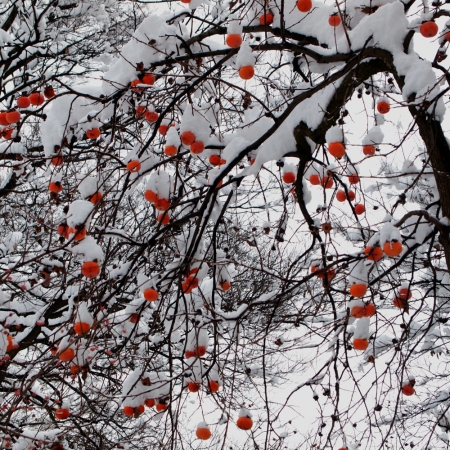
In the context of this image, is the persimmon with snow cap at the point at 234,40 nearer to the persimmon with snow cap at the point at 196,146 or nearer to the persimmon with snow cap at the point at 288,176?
the persimmon with snow cap at the point at 196,146

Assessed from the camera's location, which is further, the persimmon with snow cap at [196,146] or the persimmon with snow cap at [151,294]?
the persimmon with snow cap at [196,146]

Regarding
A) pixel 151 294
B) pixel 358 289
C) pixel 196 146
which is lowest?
pixel 358 289

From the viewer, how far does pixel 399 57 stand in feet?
6.40

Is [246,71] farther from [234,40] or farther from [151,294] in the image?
[151,294]

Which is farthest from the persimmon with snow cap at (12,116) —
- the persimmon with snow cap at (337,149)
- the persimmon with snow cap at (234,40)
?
the persimmon with snow cap at (337,149)

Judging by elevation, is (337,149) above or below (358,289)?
above

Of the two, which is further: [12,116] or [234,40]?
[12,116]

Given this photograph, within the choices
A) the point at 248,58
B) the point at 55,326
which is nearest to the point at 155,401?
the point at 248,58

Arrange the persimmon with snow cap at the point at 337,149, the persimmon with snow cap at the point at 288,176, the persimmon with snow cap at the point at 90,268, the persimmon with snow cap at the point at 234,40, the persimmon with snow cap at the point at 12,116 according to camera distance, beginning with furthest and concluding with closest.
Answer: the persimmon with snow cap at the point at 288,176 < the persimmon with snow cap at the point at 12,116 < the persimmon with snow cap at the point at 234,40 < the persimmon with snow cap at the point at 337,149 < the persimmon with snow cap at the point at 90,268

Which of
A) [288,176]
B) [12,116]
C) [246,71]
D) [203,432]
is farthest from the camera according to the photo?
[288,176]

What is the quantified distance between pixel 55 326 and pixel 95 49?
3.58 meters

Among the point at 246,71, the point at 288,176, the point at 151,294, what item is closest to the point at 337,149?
the point at 246,71

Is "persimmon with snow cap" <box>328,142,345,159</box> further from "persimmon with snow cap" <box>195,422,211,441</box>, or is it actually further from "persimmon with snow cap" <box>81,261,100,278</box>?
"persimmon with snow cap" <box>195,422,211,441</box>

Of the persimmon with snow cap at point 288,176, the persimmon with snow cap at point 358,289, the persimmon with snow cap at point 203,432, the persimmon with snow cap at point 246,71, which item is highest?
the persimmon with snow cap at point 288,176
